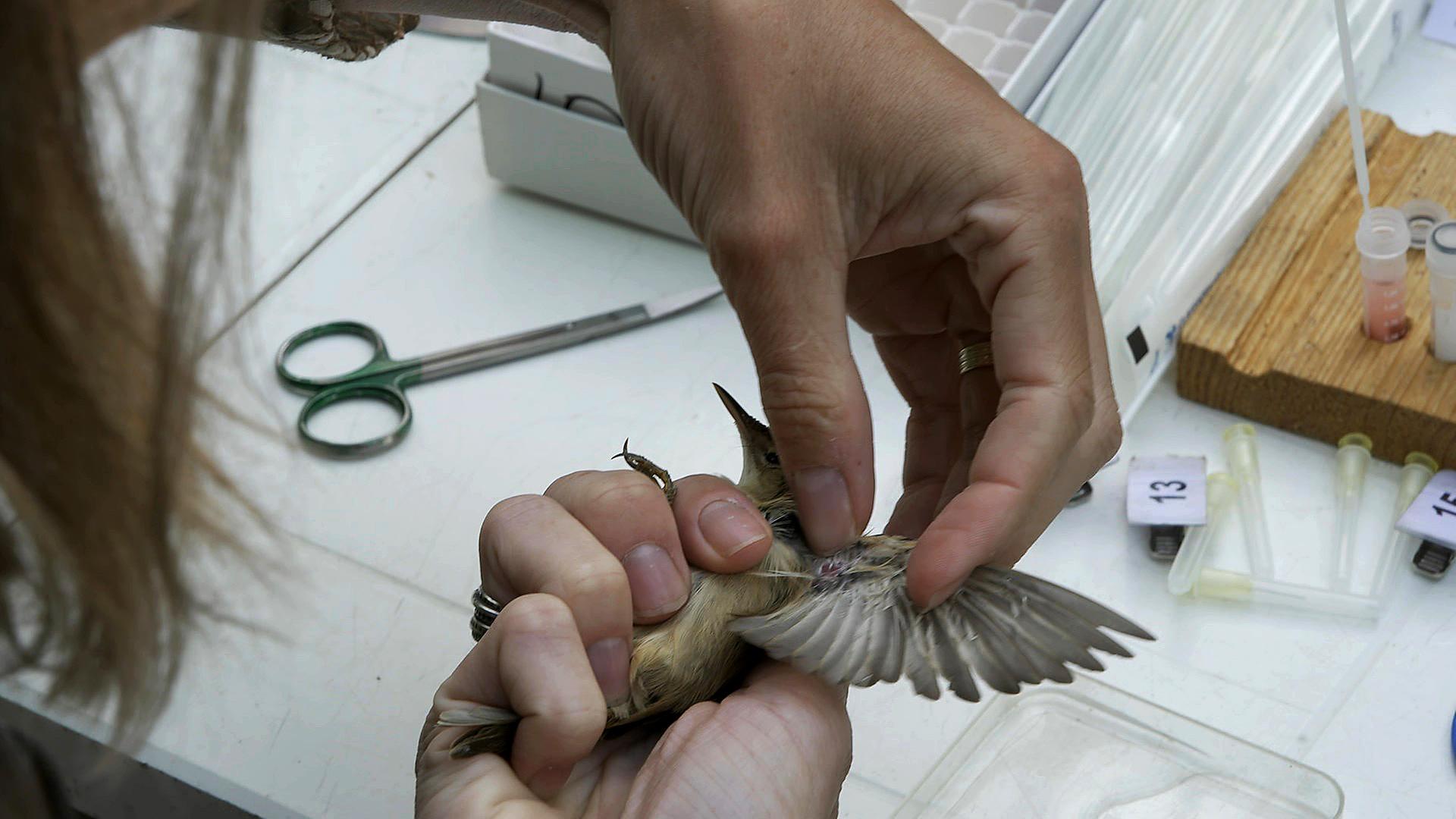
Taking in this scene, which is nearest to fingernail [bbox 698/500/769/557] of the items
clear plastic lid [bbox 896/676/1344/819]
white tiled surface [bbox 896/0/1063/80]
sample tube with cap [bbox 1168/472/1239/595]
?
clear plastic lid [bbox 896/676/1344/819]

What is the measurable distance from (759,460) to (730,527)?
0.17 metres

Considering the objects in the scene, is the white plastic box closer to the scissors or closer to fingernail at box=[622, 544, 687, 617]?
the scissors

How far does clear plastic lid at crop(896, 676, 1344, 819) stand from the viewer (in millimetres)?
1313

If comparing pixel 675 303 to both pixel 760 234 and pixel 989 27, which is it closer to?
pixel 989 27

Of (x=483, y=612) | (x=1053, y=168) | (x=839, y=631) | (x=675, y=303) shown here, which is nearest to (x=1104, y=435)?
(x=1053, y=168)

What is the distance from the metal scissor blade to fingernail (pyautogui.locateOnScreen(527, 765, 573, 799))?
2.92 ft

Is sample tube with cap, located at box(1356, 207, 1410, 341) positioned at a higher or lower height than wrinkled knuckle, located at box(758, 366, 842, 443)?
lower

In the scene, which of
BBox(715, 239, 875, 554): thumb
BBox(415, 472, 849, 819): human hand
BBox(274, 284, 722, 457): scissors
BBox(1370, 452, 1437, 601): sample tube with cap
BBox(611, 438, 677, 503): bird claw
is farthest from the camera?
BBox(274, 284, 722, 457): scissors

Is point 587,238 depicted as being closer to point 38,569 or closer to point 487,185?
point 487,185

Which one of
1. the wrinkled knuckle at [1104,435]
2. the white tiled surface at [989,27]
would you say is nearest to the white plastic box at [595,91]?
the white tiled surface at [989,27]

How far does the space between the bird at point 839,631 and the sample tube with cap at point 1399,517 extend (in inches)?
23.5

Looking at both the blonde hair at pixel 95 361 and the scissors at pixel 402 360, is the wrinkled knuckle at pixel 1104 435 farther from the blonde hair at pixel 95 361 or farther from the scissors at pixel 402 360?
the blonde hair at pixel 95 361

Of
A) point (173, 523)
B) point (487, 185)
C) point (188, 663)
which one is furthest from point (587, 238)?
point (173, 523)

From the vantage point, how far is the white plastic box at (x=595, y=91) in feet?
5.92
